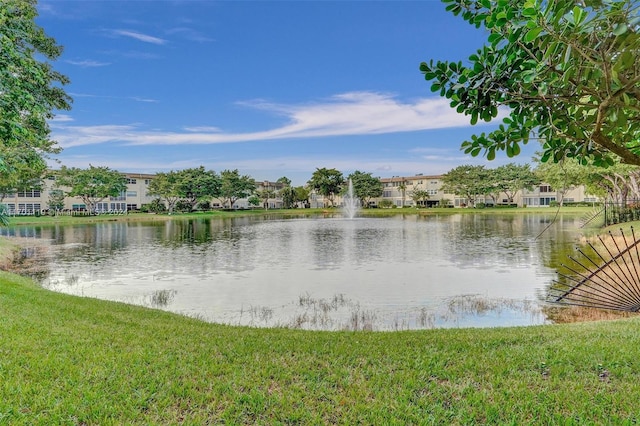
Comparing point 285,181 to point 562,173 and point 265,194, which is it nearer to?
point 265,194

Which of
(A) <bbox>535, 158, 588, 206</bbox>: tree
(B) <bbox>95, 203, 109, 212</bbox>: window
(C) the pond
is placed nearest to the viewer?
(C) the pond

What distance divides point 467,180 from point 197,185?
159ft

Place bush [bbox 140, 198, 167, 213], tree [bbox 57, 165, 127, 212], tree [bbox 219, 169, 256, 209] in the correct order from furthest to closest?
tree [bbox 219, 169, 256, 209], bush [bbox 140, 198, 167, 213], tree [bbox 57, 165, 127, 212]

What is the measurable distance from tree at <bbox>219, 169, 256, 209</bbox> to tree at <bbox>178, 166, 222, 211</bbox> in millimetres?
2459

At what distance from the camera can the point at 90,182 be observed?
6150cm

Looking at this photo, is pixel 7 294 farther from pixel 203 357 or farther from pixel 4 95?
pixel 203 357

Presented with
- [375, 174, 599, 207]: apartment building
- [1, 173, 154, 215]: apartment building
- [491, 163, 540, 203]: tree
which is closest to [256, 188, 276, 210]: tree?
[1, 173, 154, 215]: apartment building

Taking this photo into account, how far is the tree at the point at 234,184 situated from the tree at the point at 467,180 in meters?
38.3

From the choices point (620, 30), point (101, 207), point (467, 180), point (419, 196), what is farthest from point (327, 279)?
point (419, 196)

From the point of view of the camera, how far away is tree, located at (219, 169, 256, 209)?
78250mm

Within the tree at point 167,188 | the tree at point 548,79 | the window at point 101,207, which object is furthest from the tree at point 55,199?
the tree at point 548,79

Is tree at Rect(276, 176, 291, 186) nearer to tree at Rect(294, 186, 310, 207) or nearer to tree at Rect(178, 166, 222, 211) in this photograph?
tree at Rect(294, 186, 310, 207)

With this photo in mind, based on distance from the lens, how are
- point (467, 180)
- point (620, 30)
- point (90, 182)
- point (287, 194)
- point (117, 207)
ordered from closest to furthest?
point (620, 30) → point (90, 182) → point (117, 207) → point (467, 180) → point (287, 194)

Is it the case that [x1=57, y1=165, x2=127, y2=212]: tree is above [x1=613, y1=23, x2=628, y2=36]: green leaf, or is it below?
above
